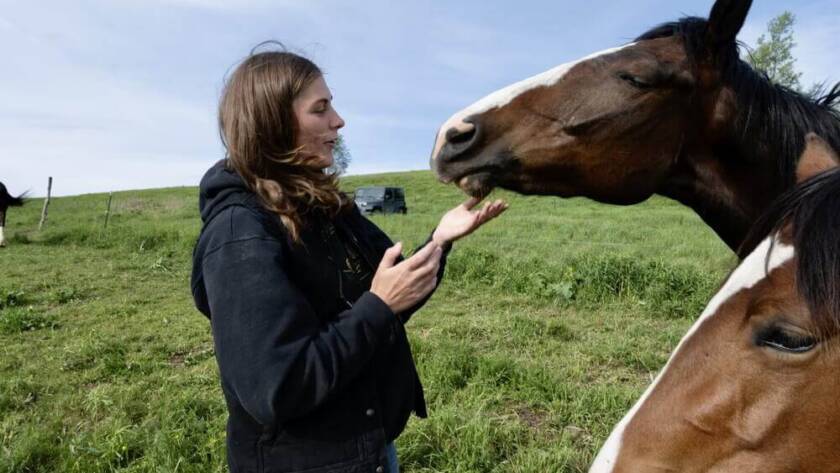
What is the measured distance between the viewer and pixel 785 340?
1223 mm

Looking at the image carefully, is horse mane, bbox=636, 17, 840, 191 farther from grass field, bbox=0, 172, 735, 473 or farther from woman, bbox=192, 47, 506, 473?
woman, bbox=192, 47, 506, 473

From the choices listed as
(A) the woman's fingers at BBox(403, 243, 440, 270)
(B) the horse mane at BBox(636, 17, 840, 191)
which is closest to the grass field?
(B) the horse mane at BBox(636, 17, 840, 191)

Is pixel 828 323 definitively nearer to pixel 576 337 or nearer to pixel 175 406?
pixel 175 406

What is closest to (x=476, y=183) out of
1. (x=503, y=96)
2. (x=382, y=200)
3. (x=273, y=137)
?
(x=503, y=96)

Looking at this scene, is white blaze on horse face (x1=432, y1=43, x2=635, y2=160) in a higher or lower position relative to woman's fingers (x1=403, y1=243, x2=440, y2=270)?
higher

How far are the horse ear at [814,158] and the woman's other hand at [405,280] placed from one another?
1.42m

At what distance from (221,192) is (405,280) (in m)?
0.59

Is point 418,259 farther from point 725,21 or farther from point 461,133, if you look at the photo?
point 725,21

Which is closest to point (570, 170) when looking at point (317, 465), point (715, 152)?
point (715, 152)

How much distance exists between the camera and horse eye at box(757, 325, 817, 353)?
119cm

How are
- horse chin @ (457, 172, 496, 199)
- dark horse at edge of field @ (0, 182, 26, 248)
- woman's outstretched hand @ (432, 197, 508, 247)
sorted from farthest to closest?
dark horse at edge of field @ (0, 182, 26, 248)
horse chin @ (457, 172, 496, 199)
woman's outstretched hand @ (432, 197, 508, 247)

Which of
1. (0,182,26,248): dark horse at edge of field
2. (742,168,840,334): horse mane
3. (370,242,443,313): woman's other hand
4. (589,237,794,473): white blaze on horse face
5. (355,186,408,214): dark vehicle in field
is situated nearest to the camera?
(742,168,840,334): horse mane

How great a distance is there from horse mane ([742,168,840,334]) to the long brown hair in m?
1.20

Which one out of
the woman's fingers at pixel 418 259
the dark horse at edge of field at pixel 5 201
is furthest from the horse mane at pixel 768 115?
the dark horse at edge of field at pixel 5 201
